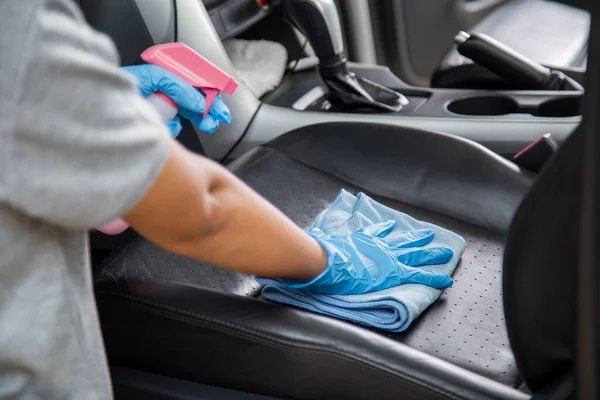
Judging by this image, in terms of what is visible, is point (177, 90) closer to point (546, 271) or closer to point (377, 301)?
point (377, 301)

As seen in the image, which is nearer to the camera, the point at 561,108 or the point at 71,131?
the point at 71,131

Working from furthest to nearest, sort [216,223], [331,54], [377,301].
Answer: [331,54] → [377,301] → [216,223]

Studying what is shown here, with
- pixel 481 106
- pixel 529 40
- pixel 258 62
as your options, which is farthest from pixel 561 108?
pixel 258 62

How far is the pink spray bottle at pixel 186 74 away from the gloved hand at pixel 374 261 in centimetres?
29

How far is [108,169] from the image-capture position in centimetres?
63

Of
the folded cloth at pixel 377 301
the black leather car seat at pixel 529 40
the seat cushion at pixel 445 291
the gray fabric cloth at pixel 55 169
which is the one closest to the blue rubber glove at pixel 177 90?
the seat cushion at pixel 445 291

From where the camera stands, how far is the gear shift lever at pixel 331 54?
5.98ft

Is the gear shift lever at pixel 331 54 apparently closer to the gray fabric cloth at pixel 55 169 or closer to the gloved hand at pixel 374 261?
the gloved hand at pixel 374 261

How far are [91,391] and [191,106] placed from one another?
60 cm

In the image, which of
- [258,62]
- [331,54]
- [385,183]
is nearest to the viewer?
[385,183]

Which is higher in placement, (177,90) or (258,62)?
(177,90)

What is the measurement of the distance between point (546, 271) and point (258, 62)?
1309 mm

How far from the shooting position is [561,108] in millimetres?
1733

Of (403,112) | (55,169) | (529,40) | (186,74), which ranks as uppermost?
(55,169)
